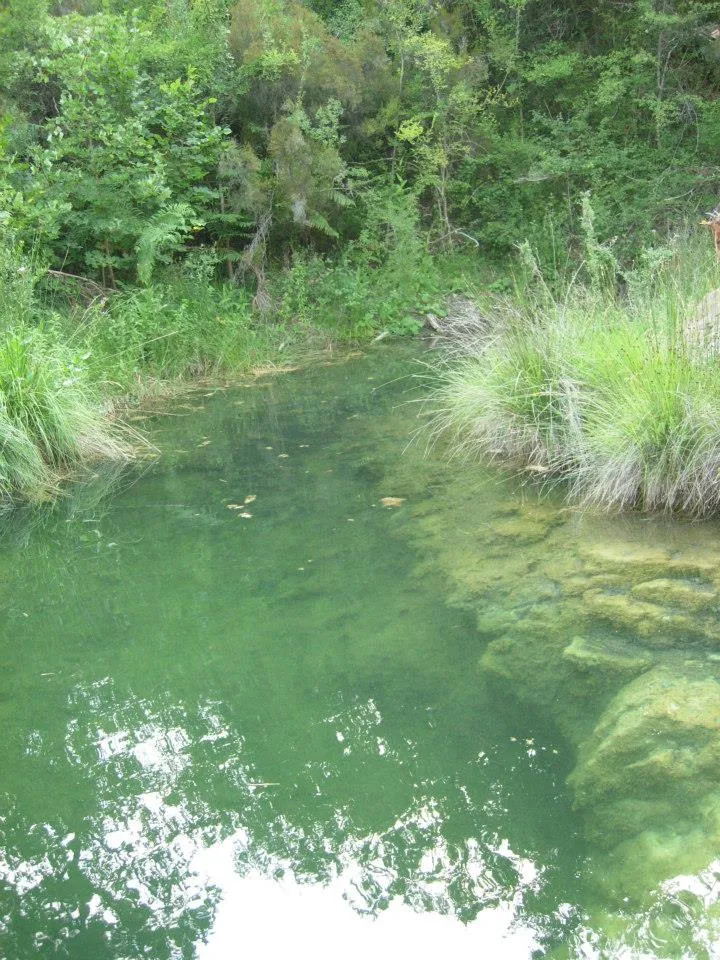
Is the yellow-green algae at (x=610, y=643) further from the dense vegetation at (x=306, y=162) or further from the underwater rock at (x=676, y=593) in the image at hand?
the dense vegetation at (x=306, y=162)

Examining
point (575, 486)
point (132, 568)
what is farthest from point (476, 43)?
point (132, 568)

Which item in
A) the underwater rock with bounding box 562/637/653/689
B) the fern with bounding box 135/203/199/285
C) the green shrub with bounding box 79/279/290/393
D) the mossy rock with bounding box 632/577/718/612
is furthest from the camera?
the fern with bounding box 135/203/199/285

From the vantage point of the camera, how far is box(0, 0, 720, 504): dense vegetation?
850 centimetres

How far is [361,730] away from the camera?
311cm

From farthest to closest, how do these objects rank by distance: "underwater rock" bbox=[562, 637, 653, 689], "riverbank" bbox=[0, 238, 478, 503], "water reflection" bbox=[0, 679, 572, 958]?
"riverbank" bbox=[0, 238, 478, 503], "underwater rock" bbox=[562, 637, 653, 689], "water reflection" bbox=[0, 679, 572, 958]

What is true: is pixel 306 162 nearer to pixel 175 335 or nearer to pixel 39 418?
pixel 175 335

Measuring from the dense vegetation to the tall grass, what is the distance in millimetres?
782

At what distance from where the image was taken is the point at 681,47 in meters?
12.2

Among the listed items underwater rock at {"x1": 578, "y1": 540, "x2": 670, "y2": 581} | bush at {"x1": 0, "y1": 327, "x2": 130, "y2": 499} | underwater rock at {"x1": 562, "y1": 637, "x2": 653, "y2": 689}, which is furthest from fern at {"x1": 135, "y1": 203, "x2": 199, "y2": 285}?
underwater rock at {"x1": 562, "y1": 637, "x2": 653, "y2": 689}

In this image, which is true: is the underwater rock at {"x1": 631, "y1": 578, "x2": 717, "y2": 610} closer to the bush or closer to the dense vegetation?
the dense vegetation

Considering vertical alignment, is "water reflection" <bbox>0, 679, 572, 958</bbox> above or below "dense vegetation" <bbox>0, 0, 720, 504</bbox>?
below

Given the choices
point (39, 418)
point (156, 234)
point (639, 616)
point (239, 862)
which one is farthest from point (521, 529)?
point (156, 234)

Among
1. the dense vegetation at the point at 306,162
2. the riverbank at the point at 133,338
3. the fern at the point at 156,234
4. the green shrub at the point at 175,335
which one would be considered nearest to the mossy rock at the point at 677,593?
the dense vegetation at the point at 306,162

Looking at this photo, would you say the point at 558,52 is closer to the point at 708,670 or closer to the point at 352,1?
the point at 352,1
